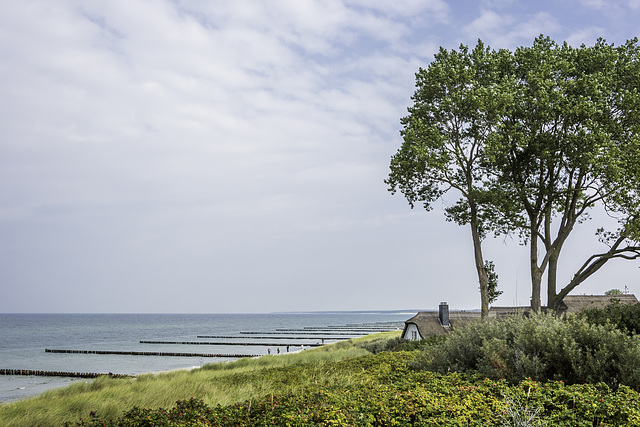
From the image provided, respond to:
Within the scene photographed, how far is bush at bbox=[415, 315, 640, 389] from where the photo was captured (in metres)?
8.92

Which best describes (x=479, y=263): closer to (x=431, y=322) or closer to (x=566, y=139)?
(x=566, y=139)

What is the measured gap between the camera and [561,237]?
22609 millimetres

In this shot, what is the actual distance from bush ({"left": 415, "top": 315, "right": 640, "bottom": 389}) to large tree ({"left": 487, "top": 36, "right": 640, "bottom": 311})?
12.0m

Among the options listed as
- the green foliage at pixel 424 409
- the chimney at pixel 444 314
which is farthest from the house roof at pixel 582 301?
the green foliage at pixel 424 409

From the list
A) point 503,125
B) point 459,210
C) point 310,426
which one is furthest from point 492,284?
point 310,426

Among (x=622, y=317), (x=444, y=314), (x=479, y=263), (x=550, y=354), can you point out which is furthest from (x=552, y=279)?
(x=444, y=314)

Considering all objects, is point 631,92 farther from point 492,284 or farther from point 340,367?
point 492,284

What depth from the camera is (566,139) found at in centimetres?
2128

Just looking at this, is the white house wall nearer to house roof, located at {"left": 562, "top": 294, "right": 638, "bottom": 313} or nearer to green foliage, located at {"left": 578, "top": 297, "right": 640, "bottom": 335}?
house roof, located at {"left": 562, "top": 294, "right": 638, "bottom": 313}

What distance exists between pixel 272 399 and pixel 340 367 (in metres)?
5.91

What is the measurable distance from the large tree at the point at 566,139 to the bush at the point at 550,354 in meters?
12.0

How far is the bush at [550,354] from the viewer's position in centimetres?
892

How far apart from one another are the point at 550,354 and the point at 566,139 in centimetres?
1468

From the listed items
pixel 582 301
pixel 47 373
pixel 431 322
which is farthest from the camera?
pixel 47 373
